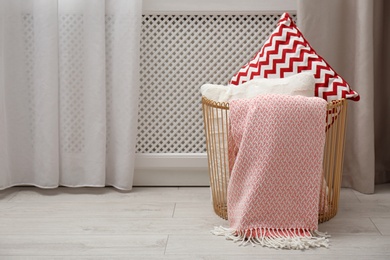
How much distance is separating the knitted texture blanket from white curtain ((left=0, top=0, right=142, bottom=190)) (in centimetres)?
61

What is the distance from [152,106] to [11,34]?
57 cm

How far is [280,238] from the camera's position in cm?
162

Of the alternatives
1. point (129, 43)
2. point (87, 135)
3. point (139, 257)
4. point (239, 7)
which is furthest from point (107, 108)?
point (139, 257)

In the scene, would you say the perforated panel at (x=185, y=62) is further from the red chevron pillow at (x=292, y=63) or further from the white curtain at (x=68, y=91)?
the red chevron pillow at (x=292, y=63)

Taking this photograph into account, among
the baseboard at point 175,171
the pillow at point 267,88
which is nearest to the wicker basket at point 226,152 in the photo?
the pillow at point 267,88

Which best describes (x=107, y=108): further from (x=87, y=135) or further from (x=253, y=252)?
(x=253, y=252)

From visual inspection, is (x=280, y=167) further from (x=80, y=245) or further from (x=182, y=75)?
(x=182, y=75)

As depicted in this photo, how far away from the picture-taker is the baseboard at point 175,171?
7.29ft

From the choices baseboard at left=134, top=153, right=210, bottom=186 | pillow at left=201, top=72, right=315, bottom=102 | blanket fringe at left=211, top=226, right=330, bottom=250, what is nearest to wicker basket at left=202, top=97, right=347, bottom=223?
pillow at left=201, top=72, right=315, bottom=102

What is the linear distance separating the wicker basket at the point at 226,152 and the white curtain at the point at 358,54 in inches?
10.2

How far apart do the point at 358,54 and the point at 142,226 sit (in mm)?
957

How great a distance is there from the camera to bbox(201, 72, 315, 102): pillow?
172 centimetres

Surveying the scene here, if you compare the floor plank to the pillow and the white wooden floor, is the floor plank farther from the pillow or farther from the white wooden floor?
the pillow

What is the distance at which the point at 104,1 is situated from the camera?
206 centimetres
